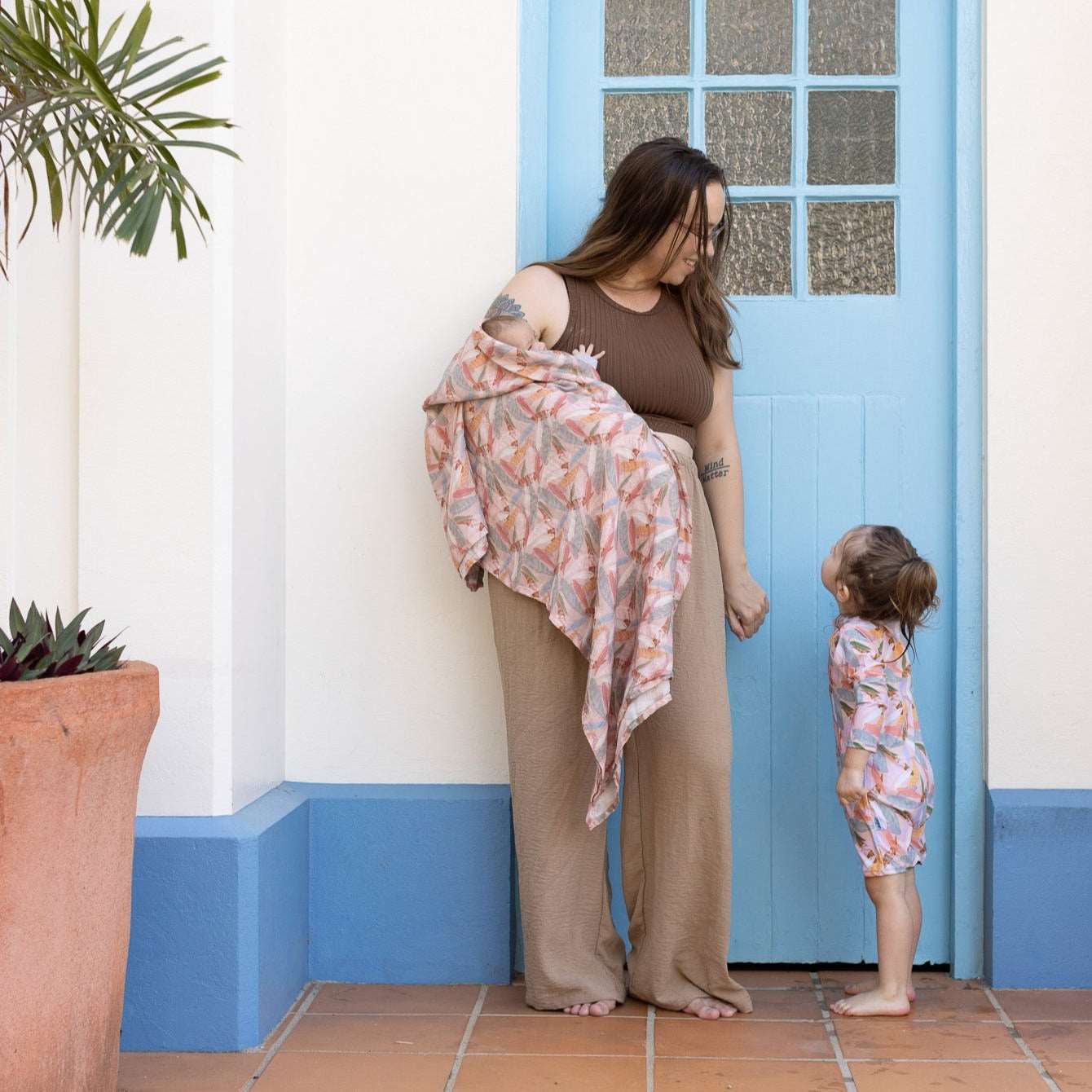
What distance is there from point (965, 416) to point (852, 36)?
0.97 m

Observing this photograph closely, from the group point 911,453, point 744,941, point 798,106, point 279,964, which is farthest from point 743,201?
point 279,964

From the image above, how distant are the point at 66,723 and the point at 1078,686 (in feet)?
7.28

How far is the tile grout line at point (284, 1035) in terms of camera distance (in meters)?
2.63

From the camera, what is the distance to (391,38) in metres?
3.32

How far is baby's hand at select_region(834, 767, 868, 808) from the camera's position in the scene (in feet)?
9.88

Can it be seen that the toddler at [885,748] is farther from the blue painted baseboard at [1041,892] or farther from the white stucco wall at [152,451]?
the white stucco wall at [152,451]

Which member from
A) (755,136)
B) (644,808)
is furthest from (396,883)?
(755,136)

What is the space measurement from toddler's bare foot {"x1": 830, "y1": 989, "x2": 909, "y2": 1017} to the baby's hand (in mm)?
414

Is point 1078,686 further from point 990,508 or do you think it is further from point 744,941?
point 744,941

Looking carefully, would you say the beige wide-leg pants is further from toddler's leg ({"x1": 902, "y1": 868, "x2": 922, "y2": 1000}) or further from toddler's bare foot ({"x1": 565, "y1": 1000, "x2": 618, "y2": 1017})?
toddler's leg ({"x1": 902, "y1": 868, "x2": 922, "y2": 1000})

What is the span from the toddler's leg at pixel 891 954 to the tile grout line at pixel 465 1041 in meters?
0.76

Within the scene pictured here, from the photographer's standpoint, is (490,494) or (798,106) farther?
(798,106)

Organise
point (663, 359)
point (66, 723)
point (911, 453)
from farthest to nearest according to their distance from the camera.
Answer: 1. point (911, 453)
2. point (663, 359)
3. point (66, 723)

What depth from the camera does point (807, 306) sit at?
3414 mm
